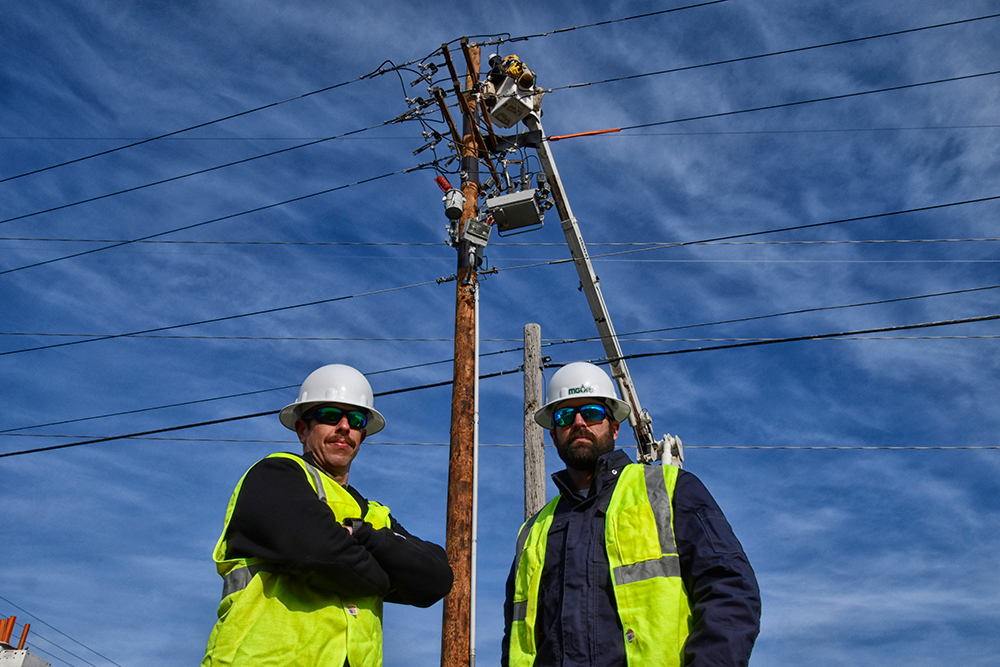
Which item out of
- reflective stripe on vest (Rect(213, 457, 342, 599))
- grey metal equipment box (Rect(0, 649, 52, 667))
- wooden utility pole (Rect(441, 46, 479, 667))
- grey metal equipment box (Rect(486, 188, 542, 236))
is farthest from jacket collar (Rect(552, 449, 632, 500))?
grey metal equipment box (Rect(0, 649, 52, 667))

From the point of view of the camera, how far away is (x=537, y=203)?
8.25 m

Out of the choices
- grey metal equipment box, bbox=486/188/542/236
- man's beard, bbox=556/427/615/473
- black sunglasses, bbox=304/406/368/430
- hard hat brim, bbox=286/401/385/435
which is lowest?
man's beard, bbox=556/427/615/473

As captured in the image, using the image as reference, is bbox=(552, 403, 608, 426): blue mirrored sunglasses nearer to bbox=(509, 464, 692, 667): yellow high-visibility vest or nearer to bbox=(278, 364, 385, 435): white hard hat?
bbox=(509, 464, 692, 667): yellow high-visibility vest

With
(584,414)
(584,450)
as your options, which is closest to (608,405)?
(584,414)

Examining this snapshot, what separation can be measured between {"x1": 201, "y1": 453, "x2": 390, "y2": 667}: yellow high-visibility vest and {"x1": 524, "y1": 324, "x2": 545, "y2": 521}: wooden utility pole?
459 cm

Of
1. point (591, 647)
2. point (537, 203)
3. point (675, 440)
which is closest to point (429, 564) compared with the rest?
point (591, 647)

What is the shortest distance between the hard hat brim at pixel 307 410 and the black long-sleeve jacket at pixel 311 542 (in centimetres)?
63

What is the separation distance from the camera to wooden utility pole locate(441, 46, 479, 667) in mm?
5438

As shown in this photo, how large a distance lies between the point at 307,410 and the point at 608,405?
143 cm

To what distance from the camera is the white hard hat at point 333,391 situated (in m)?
3.30

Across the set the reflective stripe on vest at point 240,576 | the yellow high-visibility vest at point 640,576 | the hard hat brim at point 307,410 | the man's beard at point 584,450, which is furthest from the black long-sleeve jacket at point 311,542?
the man's beard at point 584,450

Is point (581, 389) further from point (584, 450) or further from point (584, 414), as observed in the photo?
point (584, 450)

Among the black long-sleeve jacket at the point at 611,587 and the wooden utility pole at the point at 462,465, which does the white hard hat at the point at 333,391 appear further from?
the wooden utility pole at the point at 462,465

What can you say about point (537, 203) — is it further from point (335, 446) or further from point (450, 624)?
point (335, 446)
